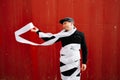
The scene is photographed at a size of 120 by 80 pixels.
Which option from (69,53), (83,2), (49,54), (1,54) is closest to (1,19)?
(1,54)

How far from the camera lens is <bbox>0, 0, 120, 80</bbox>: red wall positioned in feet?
26.7

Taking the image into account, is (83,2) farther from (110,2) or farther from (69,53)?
(69,53)

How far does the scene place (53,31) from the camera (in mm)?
8188

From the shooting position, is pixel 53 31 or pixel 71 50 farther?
pixel 53 31

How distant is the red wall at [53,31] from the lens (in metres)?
8.13

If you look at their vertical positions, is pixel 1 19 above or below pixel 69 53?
above

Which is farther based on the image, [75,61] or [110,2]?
[110,2]

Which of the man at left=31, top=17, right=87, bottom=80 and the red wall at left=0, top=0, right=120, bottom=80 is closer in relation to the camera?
the man at left=31, top=17, right=87, bottom=80

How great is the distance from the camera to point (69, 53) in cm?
651

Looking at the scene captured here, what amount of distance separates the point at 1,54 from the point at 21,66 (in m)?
0.59

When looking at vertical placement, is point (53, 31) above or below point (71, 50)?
above

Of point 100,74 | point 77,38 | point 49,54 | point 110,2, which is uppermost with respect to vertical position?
point 110,2

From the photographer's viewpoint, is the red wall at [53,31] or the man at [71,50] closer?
the man at [71,50]

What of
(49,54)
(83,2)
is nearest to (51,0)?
(83,2)
